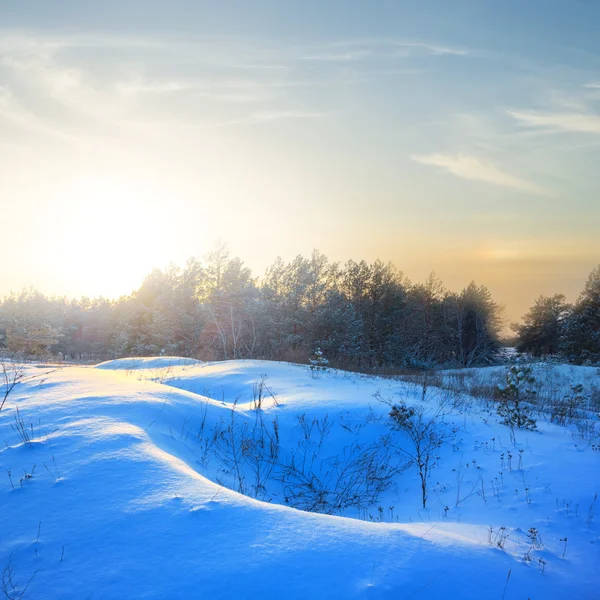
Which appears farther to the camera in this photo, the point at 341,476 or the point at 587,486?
the point at 341,476

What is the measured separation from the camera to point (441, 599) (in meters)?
2.45

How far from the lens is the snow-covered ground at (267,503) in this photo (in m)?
2.51

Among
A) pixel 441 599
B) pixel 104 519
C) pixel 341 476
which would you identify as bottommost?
pixel 341 476

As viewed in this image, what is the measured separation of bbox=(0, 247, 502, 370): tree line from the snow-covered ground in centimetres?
2286

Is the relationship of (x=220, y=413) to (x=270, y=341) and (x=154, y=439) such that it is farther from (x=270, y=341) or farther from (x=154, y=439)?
(x=270, y=341)

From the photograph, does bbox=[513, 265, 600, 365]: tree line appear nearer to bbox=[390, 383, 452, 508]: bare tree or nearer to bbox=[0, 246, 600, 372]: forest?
bbox=[0, 246, 600, 372]: forest

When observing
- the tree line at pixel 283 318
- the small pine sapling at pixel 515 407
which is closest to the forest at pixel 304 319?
the tree line at pixel 283 318

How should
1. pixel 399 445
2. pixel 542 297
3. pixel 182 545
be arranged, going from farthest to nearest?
pixel 542 297 → pixel 399 445 → pixel 182 545

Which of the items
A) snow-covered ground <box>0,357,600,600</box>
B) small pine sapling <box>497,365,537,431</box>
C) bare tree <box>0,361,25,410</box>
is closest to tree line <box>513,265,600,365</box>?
small pine sapling <box>497,365,537,431</box>

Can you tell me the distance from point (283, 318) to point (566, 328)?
28637 mm

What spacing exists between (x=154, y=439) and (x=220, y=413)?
226 centimetres

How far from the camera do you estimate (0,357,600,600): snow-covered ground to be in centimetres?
251

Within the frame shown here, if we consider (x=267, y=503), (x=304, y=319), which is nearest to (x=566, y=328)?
(x=304, y=319)

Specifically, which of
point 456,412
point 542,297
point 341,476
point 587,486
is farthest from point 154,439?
point 542,297
